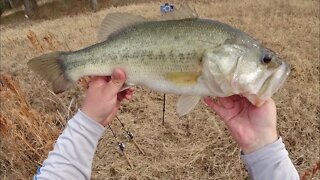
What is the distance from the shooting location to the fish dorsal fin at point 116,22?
2117 mm

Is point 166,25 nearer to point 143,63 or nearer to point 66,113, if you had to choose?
point 143,63

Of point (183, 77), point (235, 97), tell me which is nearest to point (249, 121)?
point (235, 97)

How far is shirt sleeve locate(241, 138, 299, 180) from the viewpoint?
189 centimetres

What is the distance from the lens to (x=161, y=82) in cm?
204

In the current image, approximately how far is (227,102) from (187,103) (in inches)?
9.0

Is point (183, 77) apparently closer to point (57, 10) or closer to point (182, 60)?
point (182, 60)

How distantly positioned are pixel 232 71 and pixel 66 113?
3218 millimetres

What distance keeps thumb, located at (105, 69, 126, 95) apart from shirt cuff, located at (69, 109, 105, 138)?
162 mm

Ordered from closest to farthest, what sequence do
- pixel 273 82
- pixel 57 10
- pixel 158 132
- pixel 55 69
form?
pixel 273 82, pixel 55 69, pixel 158 132, pixel 57 10

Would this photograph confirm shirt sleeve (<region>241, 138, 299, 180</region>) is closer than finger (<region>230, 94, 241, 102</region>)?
Yes

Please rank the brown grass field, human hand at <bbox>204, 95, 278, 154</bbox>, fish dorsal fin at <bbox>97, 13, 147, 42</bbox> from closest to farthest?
human hand at <bbox>204, 95, 278, 154</bbox>, fish dorsal fin at <bbox>97, 13, 147, 42</bbox>, the brown grass field

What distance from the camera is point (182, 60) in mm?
1970

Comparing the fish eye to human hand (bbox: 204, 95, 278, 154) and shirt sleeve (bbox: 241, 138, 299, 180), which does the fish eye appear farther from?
shirt sleeve (bbox: 241, 138, 299, 180)

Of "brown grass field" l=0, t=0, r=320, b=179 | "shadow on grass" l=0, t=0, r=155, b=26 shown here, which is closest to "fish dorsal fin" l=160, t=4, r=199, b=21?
"brown grass field" l=0, t=0, r=320, b=179
